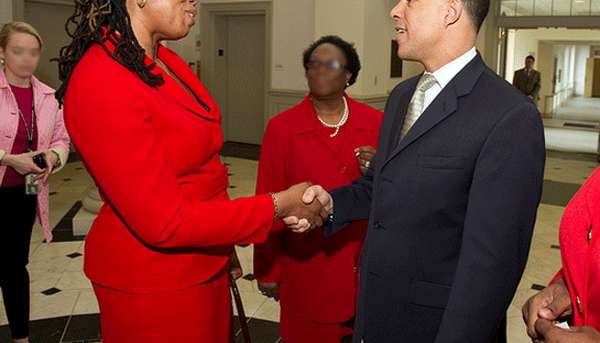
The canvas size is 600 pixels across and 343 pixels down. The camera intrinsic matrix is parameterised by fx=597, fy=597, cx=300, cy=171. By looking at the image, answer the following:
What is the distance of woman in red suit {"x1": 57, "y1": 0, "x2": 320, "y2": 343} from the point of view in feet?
4.72

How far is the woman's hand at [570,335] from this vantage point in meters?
1.29

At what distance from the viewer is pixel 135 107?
4.73 feet

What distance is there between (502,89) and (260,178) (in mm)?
1276

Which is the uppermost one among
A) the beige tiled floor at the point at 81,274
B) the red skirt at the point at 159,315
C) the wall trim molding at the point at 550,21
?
the wall trim molding at the point at 550,21

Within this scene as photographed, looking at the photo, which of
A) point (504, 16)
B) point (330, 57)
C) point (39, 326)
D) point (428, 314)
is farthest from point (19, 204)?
point (504, 16)

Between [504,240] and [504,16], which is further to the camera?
[504,16]

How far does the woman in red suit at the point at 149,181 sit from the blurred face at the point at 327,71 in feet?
2.98

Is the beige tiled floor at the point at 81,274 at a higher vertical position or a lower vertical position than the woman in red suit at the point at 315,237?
lower

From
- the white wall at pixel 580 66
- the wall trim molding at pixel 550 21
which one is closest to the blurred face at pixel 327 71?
the wall trim molding at pixel 550 21

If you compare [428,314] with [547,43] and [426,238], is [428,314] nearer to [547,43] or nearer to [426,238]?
[426,238]

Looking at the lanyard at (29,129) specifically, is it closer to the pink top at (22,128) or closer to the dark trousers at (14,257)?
the pink top at (22,128)

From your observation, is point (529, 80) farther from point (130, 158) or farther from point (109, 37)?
point (130, 158)

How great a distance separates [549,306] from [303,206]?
2.50ft

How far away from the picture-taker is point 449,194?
1.52m
